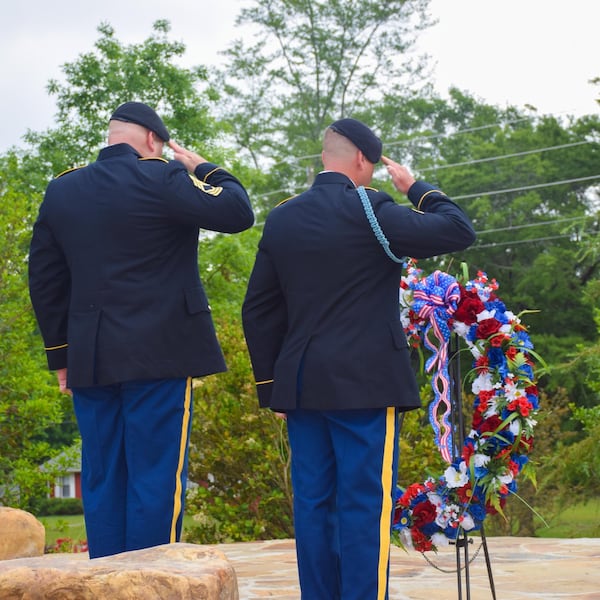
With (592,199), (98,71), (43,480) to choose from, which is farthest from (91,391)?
(592,199)

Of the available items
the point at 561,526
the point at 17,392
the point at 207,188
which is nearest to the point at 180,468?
the point at 207,188

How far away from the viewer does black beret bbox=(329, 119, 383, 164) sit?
3947 millimetres

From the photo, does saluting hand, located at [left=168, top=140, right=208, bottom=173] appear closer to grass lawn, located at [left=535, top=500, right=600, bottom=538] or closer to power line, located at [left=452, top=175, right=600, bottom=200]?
grass lawn, located at [left=535, top=500, right=600, bottom=538]

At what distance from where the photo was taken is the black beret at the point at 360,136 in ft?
13.0

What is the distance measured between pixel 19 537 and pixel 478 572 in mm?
2978

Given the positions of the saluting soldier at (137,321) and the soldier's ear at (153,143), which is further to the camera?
the soldier's ear at (153,143)

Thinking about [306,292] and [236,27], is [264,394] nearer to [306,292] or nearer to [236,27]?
[306,292]

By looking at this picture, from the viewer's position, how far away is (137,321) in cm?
410

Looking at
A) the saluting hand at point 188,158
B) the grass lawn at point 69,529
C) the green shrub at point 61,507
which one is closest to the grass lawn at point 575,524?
the saluting hand at point 188,158

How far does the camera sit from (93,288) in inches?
165

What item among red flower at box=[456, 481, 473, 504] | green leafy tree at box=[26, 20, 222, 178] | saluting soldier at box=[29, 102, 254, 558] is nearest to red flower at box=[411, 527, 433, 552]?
red flower at box=[456, 481, 473, 504]

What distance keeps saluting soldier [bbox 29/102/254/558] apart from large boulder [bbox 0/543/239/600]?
1.08m

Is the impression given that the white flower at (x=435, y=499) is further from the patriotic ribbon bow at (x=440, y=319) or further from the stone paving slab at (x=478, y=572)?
the stone paving slab at (x=478, y=572)

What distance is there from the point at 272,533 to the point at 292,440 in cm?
496
